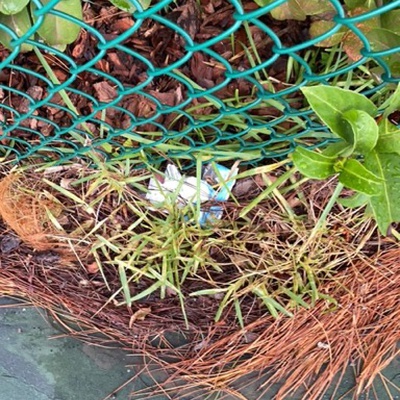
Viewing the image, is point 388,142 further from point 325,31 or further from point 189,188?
point 189,188

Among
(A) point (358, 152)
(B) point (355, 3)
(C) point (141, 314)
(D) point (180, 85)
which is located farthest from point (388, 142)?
(C) point (141, 314)

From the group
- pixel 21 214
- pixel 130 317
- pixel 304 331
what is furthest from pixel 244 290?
pixel 21 214

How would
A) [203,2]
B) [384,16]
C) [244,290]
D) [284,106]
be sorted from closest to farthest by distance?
[384,16] → [284,106] → [203,2] → [244,290]

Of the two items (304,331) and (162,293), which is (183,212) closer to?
(162,293)

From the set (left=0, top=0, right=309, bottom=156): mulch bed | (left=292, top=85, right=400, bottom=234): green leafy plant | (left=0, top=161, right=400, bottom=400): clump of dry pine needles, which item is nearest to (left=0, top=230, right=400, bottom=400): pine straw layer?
(left=0, top=161, right=400, bottom=400): clump of dry pine needles

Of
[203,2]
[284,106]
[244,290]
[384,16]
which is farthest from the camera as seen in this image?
[244,290]

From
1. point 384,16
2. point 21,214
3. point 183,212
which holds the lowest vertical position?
point 183,212

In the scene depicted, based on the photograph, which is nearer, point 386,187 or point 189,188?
point 386,187
